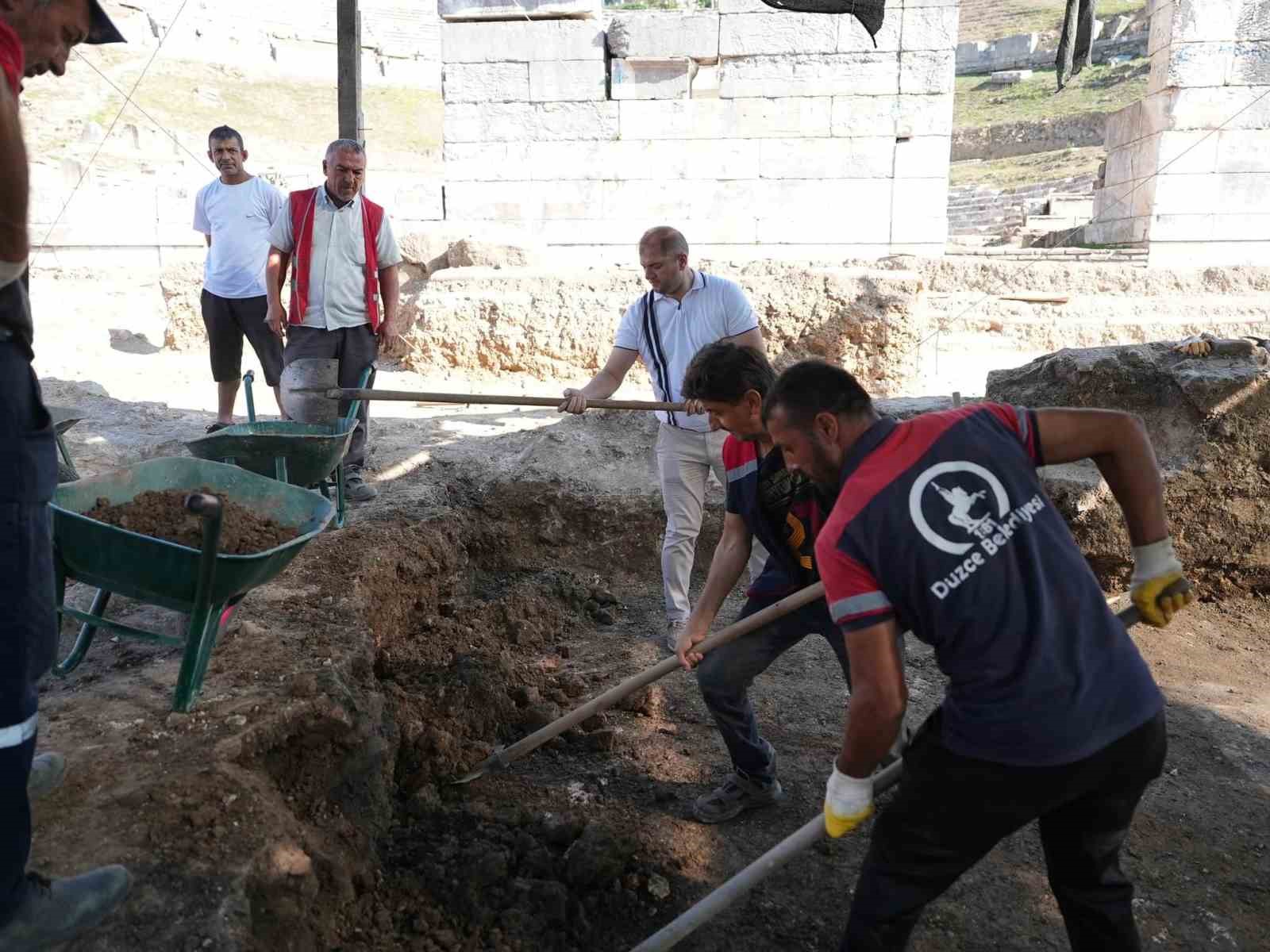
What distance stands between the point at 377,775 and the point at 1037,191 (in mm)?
23228

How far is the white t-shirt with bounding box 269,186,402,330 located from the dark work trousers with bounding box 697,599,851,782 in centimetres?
297

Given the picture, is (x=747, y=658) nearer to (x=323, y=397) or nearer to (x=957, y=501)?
(x=957, y=501)

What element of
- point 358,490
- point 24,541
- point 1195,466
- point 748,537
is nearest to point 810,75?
point 1195,466

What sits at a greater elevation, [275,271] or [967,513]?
[275,271]

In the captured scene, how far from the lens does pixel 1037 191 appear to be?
74.5ft

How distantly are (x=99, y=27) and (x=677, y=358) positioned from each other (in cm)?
290

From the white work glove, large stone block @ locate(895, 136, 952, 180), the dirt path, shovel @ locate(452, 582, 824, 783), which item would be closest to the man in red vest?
the dirt path

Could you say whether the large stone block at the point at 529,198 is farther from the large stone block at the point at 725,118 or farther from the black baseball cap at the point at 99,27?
the black baseball cap at the point at 99,27

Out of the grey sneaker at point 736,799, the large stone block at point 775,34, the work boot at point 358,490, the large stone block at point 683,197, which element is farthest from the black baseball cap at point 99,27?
the large stone block at point 775,34

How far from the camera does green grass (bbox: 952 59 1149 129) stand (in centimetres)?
2962


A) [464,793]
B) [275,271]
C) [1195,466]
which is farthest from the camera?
[1195,466]

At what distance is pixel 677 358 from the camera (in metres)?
4.53

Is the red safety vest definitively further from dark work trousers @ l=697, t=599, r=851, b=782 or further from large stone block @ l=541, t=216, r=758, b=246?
large stone block @ l=541, t=216, r=758, b=246

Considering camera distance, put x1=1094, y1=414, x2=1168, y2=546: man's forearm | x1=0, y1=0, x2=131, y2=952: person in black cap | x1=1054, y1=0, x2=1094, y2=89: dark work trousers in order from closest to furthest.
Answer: x1=0, y1=0, x2=131, y2=952: person in black cap → x1=1094, y1=414, x2=1168, y2=546: man's forearm → x1=1054, y1=0, x2=1094, y2=89: dark work trousers
